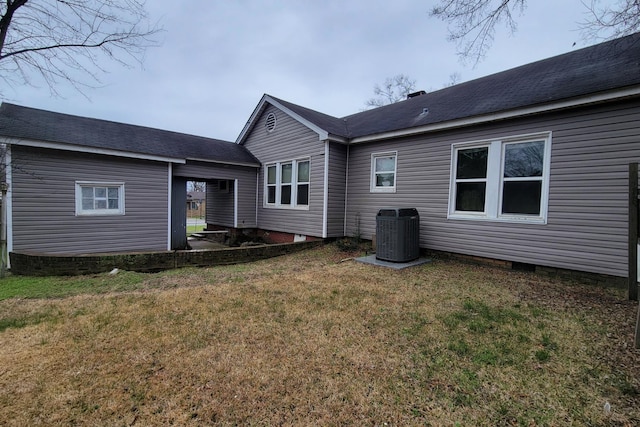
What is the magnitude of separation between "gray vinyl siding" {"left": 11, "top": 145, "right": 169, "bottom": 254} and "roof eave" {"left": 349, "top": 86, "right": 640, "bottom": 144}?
23.1 ft

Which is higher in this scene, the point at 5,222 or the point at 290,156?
the point at 290,156

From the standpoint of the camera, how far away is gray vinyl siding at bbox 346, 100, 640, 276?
4918 millimetres

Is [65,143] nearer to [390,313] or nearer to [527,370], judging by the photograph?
[390,313]

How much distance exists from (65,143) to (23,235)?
2501mm

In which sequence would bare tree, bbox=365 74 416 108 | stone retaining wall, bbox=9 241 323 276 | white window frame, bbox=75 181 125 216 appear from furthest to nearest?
1. bare tree, bbox=365 74 416 108
2. white window frame, bbox=75 181 125 216
3. stone retaining wall, bbox=9 241 323 276

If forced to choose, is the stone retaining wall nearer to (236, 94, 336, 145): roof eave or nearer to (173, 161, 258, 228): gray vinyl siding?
(173, 161, 258, 228): gray vinyl siding

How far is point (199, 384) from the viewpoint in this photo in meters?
2.40

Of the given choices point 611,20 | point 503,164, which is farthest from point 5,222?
point 611,20

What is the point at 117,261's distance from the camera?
658 cm

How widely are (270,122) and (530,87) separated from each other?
27.0 feet

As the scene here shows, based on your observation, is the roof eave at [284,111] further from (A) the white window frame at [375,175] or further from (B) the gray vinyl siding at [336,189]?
(A) the white window frame at [375,175]

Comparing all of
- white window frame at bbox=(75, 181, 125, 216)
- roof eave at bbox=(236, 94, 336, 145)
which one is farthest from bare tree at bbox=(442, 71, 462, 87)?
white window frame at bbox=(75, 181, 125, 216)

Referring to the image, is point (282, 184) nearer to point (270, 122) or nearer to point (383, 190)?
point (270, 122)

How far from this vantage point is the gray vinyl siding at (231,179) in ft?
33.2
